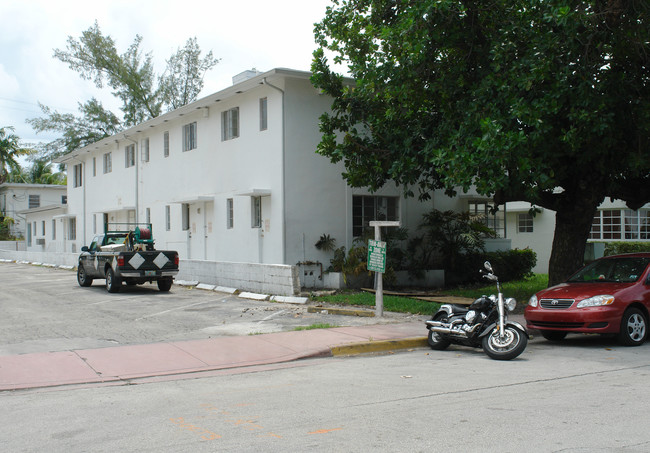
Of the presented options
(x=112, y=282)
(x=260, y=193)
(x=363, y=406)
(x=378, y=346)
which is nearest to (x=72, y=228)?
(x=112, y=282)

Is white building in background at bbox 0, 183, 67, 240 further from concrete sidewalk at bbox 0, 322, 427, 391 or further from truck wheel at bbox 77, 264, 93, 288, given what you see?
concrete sidewalk at bbox 0, 322, 427, 391

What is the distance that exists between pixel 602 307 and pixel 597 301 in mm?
129

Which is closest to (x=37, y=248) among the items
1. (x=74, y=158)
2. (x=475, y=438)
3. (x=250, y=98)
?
(x=74, y=158)

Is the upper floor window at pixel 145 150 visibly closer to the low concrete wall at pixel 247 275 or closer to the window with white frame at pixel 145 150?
the window with white frame at pixel 145 150

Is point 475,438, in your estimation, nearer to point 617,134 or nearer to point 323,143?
point 617,134

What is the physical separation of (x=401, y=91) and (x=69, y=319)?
8823 millimetres

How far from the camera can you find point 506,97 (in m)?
12.2

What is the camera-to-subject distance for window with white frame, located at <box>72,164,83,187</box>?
37219mm

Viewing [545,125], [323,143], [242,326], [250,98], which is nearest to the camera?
[545,125]

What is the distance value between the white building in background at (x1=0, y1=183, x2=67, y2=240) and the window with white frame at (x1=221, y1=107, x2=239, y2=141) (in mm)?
36889

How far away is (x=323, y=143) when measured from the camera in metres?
15.5

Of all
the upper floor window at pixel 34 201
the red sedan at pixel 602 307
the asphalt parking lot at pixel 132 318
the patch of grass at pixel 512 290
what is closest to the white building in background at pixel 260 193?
the patch of grass at pixel 512 290

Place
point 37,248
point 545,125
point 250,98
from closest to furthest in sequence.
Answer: point 545,125
point 250,98
point 37,248

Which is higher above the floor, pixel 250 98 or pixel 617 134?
pixel 250 98
